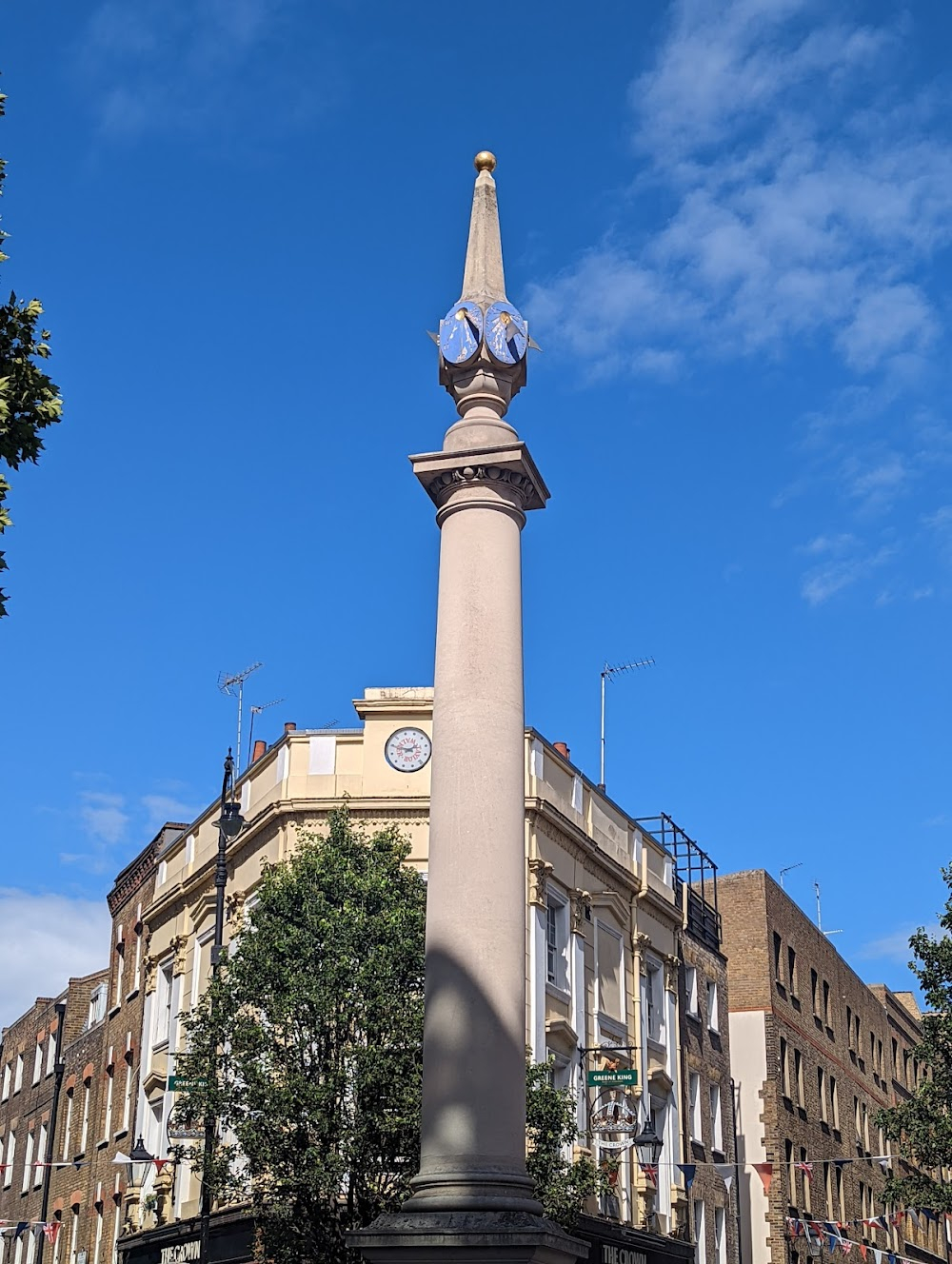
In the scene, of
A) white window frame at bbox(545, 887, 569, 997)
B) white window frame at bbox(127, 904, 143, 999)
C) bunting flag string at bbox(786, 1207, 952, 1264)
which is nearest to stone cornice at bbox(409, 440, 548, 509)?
white window frame at bbox(545, 887, 569, 997)

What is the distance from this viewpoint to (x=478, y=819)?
47.3 ft

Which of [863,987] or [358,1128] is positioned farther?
[863,987]

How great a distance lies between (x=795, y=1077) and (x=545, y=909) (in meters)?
18.2

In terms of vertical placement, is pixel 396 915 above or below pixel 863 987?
below

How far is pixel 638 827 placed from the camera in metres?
35.2

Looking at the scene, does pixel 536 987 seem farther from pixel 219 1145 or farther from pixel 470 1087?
pixel 470 1087

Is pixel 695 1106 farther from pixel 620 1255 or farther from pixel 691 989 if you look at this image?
pixel 620 1255

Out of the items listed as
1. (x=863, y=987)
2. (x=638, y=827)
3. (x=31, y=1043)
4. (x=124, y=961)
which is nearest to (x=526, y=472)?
(x=638, y=827)

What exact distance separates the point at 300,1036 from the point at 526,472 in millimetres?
9864

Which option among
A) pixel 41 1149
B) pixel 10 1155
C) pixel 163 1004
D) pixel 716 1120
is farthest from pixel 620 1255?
pixel 10 1155

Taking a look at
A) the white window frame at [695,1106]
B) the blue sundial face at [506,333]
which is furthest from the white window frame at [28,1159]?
the blue sundial face at [506,333]

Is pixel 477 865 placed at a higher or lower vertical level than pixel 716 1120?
lower

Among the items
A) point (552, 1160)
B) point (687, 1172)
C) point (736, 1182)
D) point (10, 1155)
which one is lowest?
point (552, 1160)

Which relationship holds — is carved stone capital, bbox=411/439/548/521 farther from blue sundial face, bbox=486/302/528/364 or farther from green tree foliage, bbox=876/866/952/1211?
green tree foliage, bbox=876/866/952/1211
